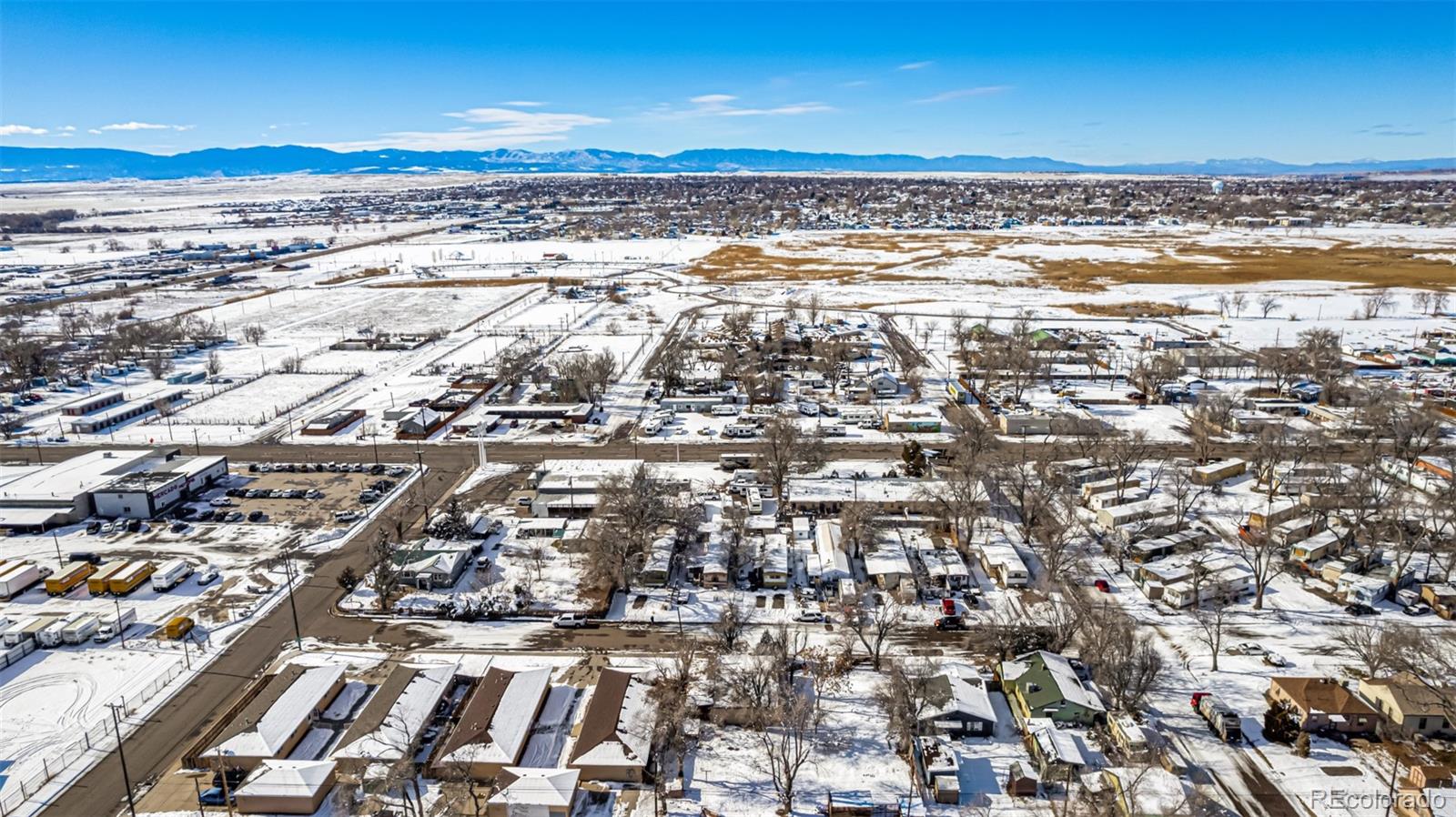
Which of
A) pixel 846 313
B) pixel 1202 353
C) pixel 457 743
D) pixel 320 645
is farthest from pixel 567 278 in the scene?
pixel 457 743

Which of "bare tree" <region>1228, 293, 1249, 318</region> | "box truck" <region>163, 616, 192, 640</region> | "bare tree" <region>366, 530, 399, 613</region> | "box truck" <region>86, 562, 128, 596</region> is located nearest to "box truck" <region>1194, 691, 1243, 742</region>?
"bare tree" <region>366, 530, 399, 613</region>

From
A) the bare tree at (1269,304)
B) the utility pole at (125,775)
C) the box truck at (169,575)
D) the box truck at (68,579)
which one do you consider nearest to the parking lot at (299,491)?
the box truck at (169,575)

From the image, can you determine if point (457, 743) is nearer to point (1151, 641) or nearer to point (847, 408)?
point (1151, 641)

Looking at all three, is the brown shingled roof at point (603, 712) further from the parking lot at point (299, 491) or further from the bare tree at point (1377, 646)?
the bare tree at point (1377, 646)

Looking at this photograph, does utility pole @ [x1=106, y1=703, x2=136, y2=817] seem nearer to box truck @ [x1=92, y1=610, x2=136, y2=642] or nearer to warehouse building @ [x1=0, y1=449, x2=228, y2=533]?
box truck @ [x1=92, y1=610, x2=136, y2=642]

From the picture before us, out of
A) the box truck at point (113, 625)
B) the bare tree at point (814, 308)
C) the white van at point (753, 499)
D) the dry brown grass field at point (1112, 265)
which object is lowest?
the box truck at point (113, 625)
